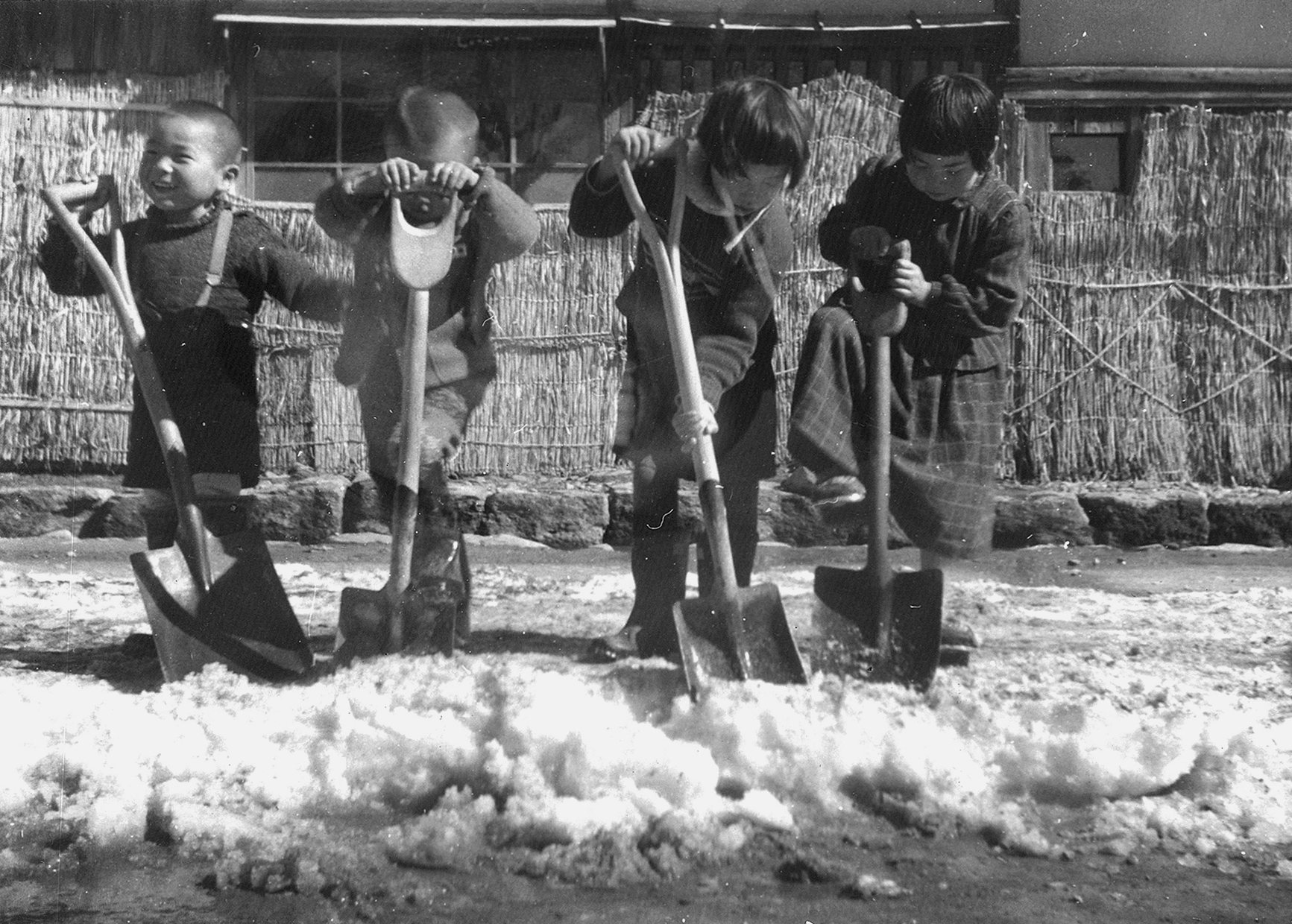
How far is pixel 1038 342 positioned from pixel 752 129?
9.78ft

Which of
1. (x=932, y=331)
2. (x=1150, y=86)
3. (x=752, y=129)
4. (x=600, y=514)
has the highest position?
(x=1150, y=86)

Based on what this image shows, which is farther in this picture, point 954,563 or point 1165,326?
point 1165,326

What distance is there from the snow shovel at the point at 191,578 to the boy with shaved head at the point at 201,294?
0.10 meters

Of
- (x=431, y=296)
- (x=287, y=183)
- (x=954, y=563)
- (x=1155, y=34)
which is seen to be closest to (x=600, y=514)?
(x=954, y=563)

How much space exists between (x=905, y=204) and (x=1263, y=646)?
1427mm

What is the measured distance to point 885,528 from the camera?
275 centimetres

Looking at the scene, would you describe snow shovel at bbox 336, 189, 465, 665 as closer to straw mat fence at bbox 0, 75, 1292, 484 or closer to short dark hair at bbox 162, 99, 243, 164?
short dark hair at bbox 162, 99, 243, 164

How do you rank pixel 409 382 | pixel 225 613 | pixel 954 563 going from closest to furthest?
pixel 409 382, pixel 225 613, pixel 954 563

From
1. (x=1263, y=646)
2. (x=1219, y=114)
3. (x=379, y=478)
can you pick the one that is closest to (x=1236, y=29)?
(x=1219, y=114)

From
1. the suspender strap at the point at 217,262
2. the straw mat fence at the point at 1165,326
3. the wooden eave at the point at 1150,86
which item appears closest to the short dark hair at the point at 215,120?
the suspender strap at the point at 217,262

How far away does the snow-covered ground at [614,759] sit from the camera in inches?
79.8

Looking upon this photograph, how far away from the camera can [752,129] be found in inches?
104

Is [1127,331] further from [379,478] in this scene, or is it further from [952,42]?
[379,478]

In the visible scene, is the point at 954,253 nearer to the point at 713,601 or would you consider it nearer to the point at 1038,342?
the point at 713,601
